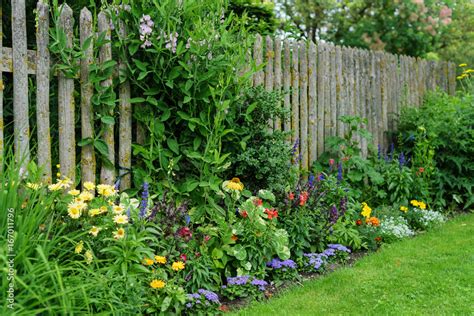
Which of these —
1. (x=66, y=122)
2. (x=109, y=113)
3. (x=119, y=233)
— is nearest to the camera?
(x=119, y=233)

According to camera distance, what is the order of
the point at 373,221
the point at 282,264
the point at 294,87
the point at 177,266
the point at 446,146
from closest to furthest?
the point at 177,266, the point at 282,264, the point at 373,221, the point at 294,87, the point at 446,146

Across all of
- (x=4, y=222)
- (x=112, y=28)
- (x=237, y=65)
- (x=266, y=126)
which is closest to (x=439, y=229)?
(x=266, y=126)

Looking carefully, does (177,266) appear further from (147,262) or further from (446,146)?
(446,146)

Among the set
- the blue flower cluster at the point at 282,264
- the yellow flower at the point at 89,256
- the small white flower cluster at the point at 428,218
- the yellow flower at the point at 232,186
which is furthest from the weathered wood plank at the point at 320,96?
the yellow flower at the point at 89,256

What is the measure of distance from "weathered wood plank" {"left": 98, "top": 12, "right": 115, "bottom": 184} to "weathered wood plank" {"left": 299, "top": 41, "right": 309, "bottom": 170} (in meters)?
2.46

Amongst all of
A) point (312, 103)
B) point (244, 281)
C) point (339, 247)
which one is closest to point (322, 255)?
point (339, 247)

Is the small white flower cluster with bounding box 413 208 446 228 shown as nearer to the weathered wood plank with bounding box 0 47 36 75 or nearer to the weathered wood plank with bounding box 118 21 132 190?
the weathered wood plank with bounding box 118 21 132 190

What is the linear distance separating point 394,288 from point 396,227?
1530 mm

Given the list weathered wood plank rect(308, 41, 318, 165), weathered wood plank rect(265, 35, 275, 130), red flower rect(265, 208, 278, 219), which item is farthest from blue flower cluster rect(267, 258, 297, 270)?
weathered wood plank rect(308, 41, 318, 165)

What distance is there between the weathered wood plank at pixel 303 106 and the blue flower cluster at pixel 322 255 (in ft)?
4.69

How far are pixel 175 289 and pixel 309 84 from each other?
3.37 meters

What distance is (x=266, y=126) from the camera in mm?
4723

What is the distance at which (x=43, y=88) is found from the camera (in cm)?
369

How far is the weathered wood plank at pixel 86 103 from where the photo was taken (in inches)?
151
